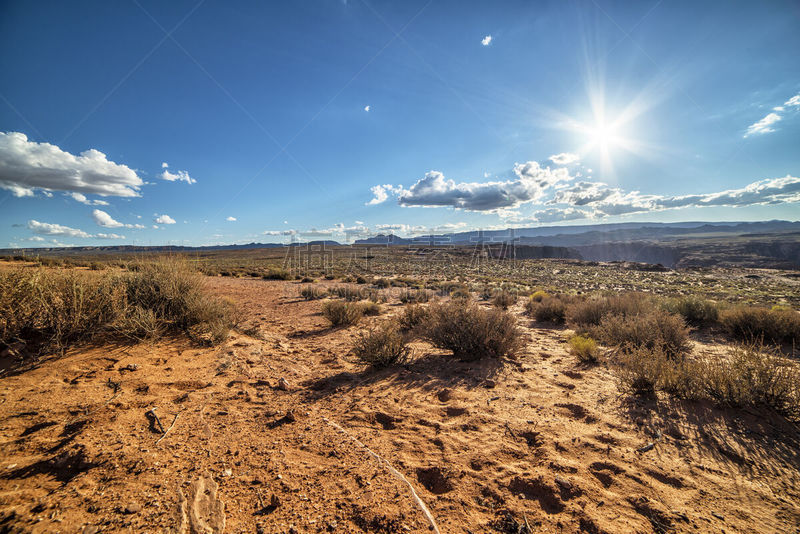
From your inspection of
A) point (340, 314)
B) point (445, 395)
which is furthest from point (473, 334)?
point (340, 314)

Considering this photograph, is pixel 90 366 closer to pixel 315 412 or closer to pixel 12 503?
pixel 12 503

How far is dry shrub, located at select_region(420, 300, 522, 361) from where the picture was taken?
4941 mm

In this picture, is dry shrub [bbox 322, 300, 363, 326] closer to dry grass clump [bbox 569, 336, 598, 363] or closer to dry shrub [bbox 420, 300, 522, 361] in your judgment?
dry shrub [bbox 420, 300, 522, 361]

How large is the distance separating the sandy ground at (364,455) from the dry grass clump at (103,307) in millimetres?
530

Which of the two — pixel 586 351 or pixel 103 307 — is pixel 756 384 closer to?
pixel 586 351

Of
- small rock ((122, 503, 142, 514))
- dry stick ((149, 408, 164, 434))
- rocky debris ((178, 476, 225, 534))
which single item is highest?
small rock ((122, 503, 142, 514))

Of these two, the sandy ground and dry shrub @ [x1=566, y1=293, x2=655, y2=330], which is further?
dry shrub @ [x1=566, y1=293, x2=655, y2=330]

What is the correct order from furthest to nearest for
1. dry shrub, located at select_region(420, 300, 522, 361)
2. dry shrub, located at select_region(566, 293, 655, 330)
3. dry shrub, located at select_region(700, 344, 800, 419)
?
dry shrub, located at select_region(566, 293, 655, 330) → dry shrub, located at select_region(420, 300, 522, 361) → dry shrub, located at select_region(700, 344, 800, 419)

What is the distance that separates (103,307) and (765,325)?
12.5m

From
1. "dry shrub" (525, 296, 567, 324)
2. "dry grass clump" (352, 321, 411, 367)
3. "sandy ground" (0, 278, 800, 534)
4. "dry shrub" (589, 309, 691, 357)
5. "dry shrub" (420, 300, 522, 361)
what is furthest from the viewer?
"dry shrub" (525, 296, 567, 324)

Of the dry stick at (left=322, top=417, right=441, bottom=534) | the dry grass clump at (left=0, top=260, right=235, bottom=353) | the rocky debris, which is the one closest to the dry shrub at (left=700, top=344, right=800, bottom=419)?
the dry stick at (left=322, top=417, right=441, bottom=534)

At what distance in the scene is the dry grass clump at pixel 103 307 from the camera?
3574 mm

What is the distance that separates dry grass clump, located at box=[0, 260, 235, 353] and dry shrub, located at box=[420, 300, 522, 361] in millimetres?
3962

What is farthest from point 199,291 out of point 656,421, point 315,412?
point 656,421
